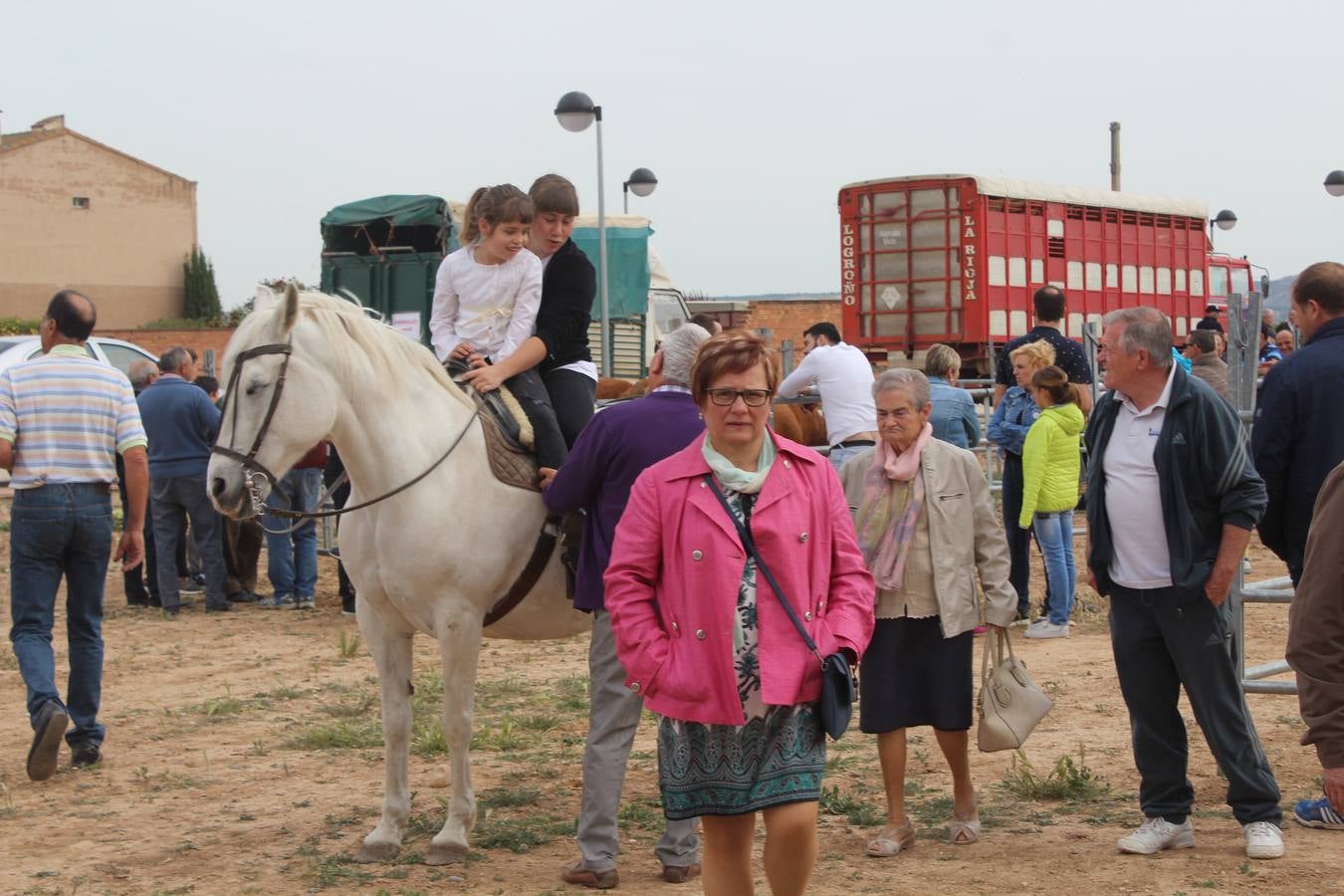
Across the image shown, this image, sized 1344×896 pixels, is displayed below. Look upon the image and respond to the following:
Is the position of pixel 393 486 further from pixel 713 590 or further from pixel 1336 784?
pixel 1336 784

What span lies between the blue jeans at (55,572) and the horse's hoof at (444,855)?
2.40 meters

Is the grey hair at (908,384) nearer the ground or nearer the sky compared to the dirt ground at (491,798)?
nearer the sky

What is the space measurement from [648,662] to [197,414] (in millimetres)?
9588

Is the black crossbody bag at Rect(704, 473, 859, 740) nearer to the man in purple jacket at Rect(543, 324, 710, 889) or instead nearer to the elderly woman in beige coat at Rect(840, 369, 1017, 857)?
the man in purple jacket at Rect(543, 324, 710, 889)

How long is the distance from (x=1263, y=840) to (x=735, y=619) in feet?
8.70

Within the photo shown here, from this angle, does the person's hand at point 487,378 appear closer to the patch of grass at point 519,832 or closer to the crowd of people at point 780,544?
the crowd of people at point 780,544

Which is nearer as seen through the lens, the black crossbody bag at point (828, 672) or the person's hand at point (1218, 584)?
the black crossbody bag at point (828, 672)

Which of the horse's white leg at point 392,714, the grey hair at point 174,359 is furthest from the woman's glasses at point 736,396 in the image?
the grey hair at point 174,359

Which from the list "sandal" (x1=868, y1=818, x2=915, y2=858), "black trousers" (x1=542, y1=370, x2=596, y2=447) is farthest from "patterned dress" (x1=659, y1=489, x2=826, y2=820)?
"black trousers" (x1=542, y1=370, x2=596, y2=447)

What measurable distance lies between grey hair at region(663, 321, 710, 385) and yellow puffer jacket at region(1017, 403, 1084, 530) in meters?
5.49

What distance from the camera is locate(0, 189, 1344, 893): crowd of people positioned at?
3846mm

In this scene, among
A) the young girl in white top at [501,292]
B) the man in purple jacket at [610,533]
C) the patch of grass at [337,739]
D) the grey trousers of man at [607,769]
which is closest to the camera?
the man in purple jacket at [610,533]

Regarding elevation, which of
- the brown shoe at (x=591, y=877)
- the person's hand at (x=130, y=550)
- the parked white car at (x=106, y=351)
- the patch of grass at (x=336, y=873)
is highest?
the parked white car at (x=106, y=351)

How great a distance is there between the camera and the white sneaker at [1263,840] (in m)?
5.37
